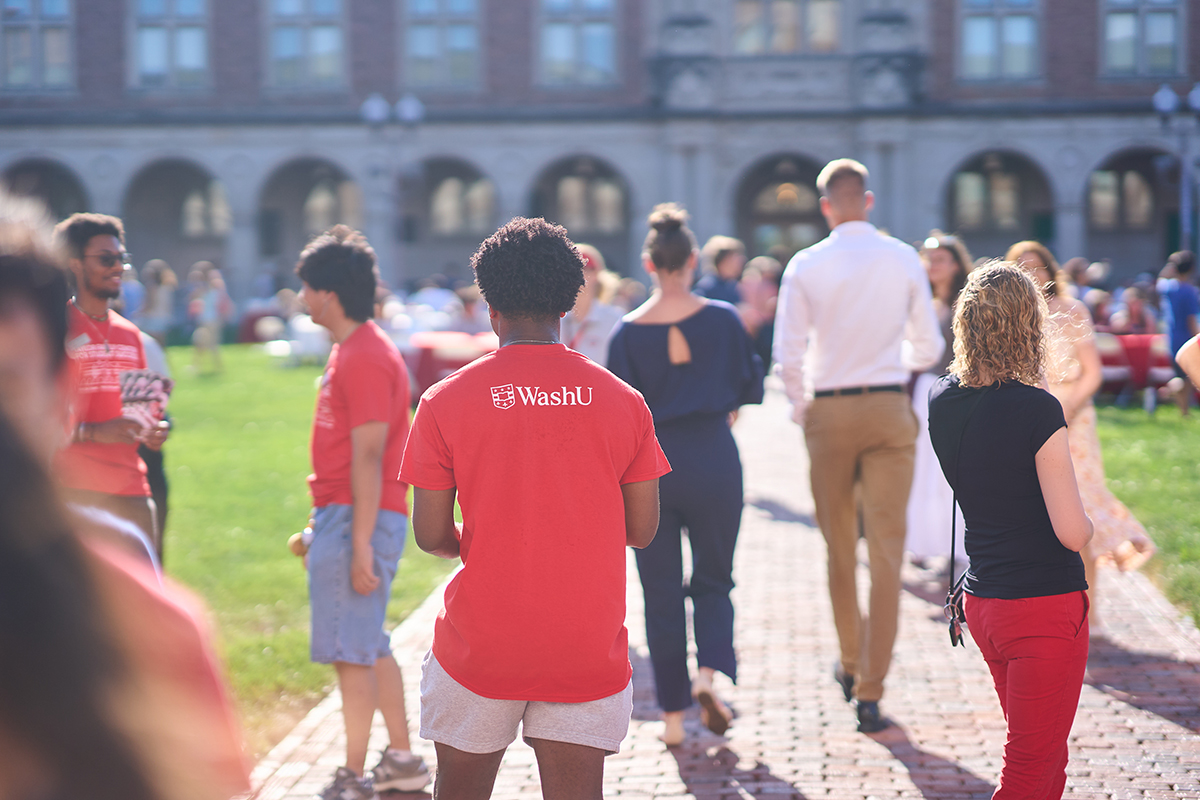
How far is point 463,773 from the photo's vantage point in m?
2.71

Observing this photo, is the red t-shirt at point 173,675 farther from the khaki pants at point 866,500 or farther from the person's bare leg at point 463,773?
the khaki pants at point 866,500

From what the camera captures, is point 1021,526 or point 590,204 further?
point 590,204

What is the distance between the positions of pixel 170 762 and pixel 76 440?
336 centimetres

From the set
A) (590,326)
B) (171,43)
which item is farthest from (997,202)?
(590,326)

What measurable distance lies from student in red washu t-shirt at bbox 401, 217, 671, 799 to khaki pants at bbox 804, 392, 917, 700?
251 centimetres

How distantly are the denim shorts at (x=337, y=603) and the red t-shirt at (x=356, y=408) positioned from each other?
0.09 metres

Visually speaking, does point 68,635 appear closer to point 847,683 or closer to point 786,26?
point 847,683

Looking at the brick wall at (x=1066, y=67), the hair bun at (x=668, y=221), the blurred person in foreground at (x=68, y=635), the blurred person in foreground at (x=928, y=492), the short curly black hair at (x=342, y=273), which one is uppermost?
the brick wall at (x=1066, y=67)

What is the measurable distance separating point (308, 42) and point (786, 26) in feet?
43.6

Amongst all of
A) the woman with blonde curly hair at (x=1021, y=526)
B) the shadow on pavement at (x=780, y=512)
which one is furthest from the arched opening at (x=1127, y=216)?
the woman with blonde curly hair at (x=1021, y=526)

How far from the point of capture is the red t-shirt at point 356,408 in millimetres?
3949

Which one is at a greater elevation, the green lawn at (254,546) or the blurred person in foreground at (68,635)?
the blurred person in foreground at (68,635)

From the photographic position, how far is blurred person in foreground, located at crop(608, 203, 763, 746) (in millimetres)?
4754

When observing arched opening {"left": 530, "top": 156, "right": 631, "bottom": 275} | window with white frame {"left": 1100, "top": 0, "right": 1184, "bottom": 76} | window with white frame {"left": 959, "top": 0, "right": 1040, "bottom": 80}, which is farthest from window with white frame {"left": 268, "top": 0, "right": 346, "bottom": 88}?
window with white frame {"left": 1100, "top": 0, "right": 1184, "bottom": 76}
